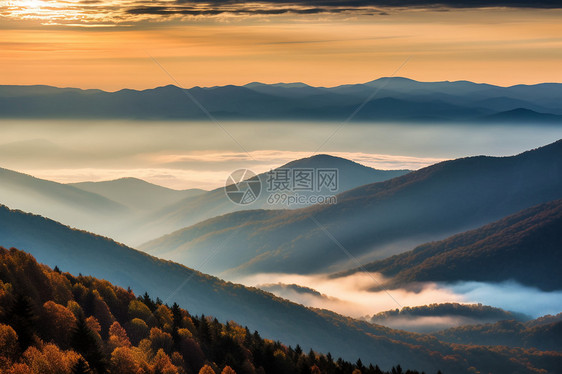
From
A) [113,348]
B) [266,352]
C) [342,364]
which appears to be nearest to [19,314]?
[113,348]

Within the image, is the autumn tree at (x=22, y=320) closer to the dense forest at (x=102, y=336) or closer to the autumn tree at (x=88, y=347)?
the dense forest at (x=102, y=336)

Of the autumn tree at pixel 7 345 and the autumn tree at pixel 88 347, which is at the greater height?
the autumn tree at pixel 7 345

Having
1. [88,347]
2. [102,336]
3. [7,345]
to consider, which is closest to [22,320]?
[7,345]

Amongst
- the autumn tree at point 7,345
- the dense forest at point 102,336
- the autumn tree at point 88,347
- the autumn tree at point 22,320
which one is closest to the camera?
the autumn tree at point 7,345

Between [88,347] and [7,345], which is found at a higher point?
[7,345]

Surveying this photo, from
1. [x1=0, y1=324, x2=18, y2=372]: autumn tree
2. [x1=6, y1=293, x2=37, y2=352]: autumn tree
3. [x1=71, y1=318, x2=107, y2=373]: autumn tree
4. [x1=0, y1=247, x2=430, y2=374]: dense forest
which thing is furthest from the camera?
[x1=71, y1=318, x2=107, y2=373]: autumn tree

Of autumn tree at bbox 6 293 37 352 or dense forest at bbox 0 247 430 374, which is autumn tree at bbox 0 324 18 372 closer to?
dense forest at bbox 0 247 430 374

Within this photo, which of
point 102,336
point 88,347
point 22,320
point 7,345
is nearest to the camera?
point 7,345

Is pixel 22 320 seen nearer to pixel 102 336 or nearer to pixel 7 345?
pixel 7 345

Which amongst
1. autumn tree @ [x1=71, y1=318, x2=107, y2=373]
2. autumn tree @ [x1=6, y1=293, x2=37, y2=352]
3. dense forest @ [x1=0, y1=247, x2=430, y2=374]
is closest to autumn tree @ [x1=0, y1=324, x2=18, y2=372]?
dense forest @ [x1=0, y1=247, x2=430, y2=374]

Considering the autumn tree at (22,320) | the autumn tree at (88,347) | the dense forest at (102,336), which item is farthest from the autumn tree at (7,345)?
the autumn tree at (88,347)
